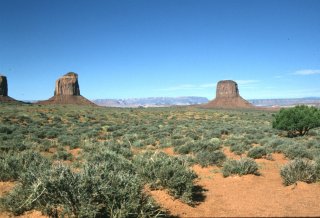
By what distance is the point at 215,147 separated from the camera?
15.8 metres

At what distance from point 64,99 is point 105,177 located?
106968 millimetres

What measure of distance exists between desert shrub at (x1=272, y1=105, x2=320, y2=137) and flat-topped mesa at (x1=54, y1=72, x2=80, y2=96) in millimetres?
101677

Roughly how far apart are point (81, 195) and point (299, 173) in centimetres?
705

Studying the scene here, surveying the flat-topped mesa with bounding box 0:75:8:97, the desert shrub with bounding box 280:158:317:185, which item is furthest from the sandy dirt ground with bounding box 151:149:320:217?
the flat-topped mesa with bounding box 0:75:8:97

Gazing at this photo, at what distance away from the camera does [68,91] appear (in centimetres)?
11531

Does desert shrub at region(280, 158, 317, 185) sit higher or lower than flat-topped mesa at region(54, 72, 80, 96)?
lower

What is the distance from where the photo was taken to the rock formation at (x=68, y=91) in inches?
4227

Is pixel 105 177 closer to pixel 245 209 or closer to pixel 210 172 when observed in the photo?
pixel 245 209

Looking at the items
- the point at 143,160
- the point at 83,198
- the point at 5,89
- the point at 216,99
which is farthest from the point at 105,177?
the point at 216,99

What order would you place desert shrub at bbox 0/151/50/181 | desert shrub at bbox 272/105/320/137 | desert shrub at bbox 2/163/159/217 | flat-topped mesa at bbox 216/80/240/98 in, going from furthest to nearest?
flat-topped mesa at bbox 216/80/240/98
desert shrub at bbox 272/105/320/137
desert shrub at bbox 0/151/50/181
desert shrub at bbox 2/163/159/217

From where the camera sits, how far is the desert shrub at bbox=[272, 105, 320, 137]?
22.0 m

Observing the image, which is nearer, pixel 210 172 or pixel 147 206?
pixel 147 206

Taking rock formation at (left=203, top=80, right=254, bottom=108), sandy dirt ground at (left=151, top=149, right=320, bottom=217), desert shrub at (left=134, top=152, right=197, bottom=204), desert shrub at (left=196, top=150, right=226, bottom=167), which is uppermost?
rock formation at (left=203, top=80, right=254, bottom=108)

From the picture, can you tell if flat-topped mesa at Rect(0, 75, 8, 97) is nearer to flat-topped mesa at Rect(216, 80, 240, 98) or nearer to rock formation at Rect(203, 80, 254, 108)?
rock formation at Rect(203, 80, 254, 108)
